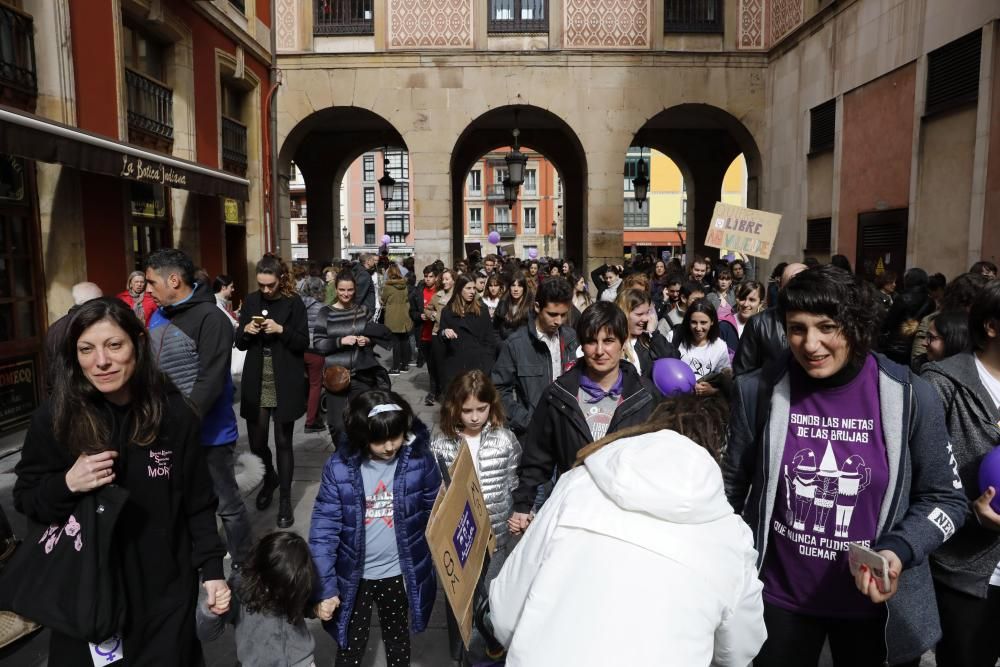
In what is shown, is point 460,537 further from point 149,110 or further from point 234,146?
point 234,146

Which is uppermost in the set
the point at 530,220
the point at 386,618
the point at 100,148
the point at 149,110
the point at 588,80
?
the point at 588,80

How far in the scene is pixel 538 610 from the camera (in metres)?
1.52

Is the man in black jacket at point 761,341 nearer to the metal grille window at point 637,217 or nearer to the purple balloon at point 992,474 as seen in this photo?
the purple balloon at point 992,474

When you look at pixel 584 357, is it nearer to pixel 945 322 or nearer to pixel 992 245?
pixel 945 322

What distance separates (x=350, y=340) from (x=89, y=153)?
4441 millimetres

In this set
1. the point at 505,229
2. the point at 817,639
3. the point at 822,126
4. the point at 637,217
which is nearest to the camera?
the point at 817,639

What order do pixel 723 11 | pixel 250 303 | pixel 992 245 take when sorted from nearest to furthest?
pixel 250 303
pixel 992 245
pixel 723 11

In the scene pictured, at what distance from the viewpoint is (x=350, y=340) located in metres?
5.64

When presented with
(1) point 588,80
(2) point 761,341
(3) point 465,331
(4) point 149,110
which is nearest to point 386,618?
(2) point 761,341

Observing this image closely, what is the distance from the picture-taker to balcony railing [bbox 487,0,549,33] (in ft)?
47.9

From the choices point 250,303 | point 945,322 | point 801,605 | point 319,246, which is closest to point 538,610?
point 801,605

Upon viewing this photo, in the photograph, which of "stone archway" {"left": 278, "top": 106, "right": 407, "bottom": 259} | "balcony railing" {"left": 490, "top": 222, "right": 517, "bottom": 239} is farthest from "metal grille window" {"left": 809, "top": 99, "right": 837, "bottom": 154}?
"balcony railing" {"left": 490, "top": 222, "right": 517, "bottom": 239}

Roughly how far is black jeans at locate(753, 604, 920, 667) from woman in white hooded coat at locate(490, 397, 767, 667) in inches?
28.7

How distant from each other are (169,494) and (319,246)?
61.1 feet
